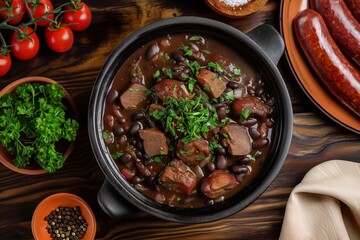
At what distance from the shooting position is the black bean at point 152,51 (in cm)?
371

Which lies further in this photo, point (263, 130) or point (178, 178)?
point (263, 130)

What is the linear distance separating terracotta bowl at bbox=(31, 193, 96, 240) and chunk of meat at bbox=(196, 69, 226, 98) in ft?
3.94

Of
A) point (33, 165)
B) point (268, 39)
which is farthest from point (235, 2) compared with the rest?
point (33, 165)

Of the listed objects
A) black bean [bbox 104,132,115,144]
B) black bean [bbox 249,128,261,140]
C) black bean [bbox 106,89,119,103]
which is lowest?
black bean [bbox 104,132,115,144]

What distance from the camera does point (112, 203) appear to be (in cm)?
369

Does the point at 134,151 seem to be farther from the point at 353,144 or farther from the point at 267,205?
the point at 353,144

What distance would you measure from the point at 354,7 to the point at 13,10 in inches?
96.4

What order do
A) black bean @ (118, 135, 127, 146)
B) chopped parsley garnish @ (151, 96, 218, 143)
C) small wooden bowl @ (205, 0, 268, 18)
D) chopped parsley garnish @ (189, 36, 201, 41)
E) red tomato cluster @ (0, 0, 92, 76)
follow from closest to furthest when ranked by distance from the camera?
chopped parsley garnish @ (151, 96, 218, 143) < black bean @ (118, 135, 127, 146) < chopped parsley garnish @ (189, 36, 201, 41) < red tomato cluster @ (0, 0, 92, 76) < small wooden bowl @ (205, 0, 268, 18)

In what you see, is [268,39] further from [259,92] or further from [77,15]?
[77,15]

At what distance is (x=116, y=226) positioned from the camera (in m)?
→ 4.20

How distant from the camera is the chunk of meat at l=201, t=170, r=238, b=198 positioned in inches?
143

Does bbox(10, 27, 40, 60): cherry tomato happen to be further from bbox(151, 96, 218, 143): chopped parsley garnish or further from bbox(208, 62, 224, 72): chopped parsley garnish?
bbox(208, 62, 224, 72): chopped parsley garnish

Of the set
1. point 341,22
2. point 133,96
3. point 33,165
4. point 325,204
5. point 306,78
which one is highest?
point 341,22

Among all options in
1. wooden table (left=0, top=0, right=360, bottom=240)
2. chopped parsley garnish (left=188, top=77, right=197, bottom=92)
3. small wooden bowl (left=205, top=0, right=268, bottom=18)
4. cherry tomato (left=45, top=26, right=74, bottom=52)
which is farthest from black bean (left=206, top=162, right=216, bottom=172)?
cherry tomato (left=45, top=26, right=74, bottom=52)
